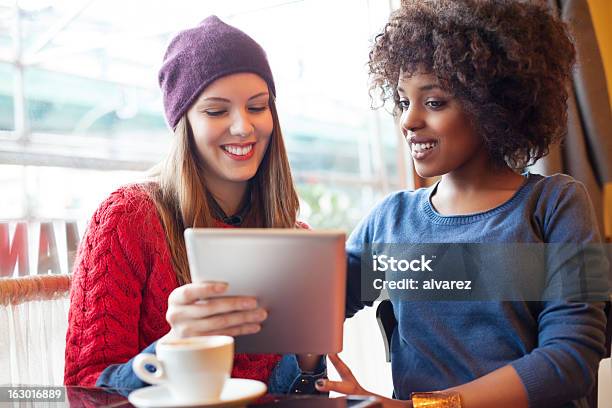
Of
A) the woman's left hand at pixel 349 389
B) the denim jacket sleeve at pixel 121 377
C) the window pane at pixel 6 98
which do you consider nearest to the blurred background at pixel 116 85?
the window pane at pixel 6 98

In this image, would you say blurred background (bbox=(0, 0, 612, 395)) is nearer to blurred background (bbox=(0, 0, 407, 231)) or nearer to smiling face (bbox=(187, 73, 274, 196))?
blurred background (bbox=(0, 0, 407, 231))

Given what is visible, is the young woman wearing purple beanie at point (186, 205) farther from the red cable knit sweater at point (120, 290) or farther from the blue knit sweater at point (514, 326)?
the blue knit sweater at point (514, 326)

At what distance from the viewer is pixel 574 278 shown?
1.11m

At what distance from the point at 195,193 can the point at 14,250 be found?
369 millimetres

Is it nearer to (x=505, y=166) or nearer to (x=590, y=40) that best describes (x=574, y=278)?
(x=505, y=166)

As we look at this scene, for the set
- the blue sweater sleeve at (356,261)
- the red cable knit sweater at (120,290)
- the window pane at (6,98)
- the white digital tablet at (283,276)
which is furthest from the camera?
the window pane at (6,98)

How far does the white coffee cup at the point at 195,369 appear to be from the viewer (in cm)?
71

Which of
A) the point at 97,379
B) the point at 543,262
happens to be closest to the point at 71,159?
the point at 97,379

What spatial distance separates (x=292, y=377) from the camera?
125cm

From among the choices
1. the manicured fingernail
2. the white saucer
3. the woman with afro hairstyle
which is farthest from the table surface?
the woman with afro hairstyle

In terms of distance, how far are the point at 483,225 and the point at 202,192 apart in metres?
0.53

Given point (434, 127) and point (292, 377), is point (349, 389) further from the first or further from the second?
point (434, 127)

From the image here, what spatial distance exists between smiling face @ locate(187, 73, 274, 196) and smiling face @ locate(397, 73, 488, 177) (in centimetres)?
30

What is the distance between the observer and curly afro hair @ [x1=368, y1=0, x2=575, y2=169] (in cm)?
117
